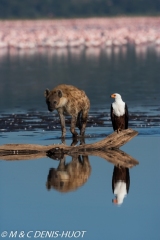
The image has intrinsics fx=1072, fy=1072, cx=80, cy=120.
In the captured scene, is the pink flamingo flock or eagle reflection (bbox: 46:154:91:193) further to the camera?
the pink flamingo flock

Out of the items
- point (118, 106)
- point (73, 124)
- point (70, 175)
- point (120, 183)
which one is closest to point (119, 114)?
point (118, 106)

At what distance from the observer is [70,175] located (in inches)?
498

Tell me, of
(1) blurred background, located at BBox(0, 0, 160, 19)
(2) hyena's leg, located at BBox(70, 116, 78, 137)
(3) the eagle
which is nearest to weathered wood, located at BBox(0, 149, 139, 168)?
(3) the eagle

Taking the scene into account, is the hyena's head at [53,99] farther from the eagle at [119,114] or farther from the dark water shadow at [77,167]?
the eagle at [119,114]

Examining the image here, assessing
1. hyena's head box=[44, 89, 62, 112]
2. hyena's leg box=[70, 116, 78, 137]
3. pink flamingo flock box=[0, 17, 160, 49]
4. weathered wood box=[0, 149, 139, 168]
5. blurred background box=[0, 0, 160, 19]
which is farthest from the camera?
blurred background box=[0, 0, 160, 19]

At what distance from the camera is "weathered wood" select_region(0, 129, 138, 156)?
14234 millimetres

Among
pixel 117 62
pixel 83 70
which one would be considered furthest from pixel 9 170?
pixel 117 62

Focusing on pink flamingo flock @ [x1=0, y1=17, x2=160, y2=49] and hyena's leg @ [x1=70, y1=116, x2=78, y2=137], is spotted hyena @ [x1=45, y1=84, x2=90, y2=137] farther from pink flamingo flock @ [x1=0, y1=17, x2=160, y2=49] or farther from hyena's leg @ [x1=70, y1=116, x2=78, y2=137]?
pink flamingo flock @ [x1=0, y1=17, x2=160, y2=49]

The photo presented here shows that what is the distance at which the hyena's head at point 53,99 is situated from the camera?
15.7 metres

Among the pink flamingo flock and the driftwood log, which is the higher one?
the pink flamingo flock

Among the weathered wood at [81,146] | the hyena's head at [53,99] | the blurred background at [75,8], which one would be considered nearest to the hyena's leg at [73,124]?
the hyena's head at [53,99]

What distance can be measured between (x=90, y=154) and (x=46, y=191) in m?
2.51

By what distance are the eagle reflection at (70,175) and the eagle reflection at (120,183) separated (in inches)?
13.4

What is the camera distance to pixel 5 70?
32.1m
